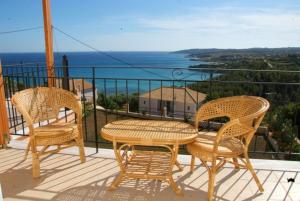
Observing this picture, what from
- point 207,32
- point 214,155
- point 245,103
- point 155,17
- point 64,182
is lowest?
point 64,182

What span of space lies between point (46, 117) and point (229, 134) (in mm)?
2118

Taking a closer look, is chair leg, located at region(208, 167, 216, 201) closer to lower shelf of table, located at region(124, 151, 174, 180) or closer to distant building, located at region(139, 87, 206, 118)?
lower shelf of table, located at region(124, 151, 174, 180)

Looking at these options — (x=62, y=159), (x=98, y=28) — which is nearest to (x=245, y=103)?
(x=62, y=159)

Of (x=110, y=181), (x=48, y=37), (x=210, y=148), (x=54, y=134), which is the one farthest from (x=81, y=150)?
(x=48, y=37)

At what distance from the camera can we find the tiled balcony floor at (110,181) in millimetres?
2230

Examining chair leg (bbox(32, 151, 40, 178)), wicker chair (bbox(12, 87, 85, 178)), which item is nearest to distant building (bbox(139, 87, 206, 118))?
wicker chair (bbox(12, 87, 85, 178))

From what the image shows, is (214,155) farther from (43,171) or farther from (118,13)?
(118,13)

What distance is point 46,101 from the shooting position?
9.90 feet

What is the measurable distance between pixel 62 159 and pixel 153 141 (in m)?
1.45

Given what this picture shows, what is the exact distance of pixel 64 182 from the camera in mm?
2480

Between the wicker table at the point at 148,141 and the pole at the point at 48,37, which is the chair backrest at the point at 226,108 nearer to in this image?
the wicker table at the point at 148,141

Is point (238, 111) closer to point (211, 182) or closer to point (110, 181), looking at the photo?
point (211, 182)

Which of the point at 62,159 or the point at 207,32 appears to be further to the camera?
the point at 207,32

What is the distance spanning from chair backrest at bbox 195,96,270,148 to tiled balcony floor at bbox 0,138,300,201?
1.70ft
